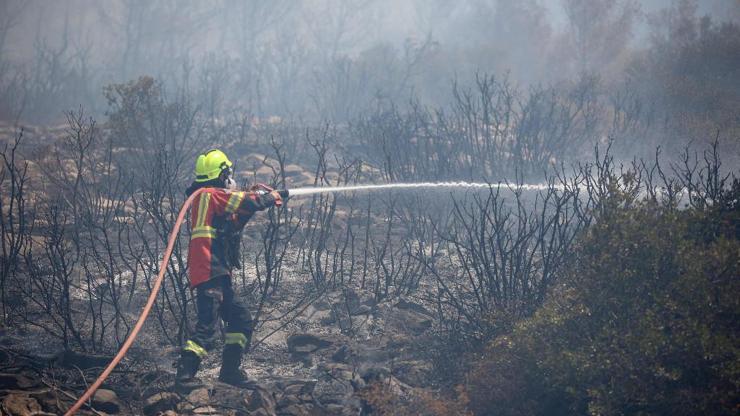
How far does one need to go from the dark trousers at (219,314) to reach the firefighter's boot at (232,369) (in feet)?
0.19

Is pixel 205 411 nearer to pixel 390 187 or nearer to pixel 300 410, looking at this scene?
pixel 300 410

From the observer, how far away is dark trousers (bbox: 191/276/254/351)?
4410 millimetres

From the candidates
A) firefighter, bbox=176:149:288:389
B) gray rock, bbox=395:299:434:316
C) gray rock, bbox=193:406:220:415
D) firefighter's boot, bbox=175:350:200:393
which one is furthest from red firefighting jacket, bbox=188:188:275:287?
gray rock, bbox=395:299:434:316

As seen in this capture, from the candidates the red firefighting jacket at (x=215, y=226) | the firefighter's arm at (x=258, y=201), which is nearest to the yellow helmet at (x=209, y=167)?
the red firefighting jacket at (x=215, y=226)

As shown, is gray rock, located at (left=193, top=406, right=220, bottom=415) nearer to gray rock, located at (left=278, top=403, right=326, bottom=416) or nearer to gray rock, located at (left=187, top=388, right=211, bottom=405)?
gray rock, located at (left=187, top=388, right=211, bottom=405)

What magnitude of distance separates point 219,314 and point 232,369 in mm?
464

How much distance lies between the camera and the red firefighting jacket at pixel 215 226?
4.44 metres

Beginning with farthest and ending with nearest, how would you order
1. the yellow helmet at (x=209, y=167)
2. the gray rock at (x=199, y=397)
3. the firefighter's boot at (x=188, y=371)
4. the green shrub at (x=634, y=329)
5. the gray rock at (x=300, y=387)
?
1. the yellow helmet at (x=209, y=167)
2. the gray rock at (x=300, y=387)
3. the firefighter's boot at (x=188, y=371)
4. the gray rock at (x=199, y=397)
5. the green shrub at (x=634, y=329)

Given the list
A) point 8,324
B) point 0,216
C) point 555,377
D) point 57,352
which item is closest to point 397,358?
point 555,377

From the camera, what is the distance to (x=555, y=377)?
376 cm

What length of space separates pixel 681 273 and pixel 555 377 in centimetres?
106

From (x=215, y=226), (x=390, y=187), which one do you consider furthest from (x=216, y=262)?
(x=390, y=187)

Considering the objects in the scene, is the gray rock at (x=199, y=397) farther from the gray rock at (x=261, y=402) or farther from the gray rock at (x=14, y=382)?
the gray rock at (x=14, y=382)

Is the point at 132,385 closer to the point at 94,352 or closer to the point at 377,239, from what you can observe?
the point at 94,352
